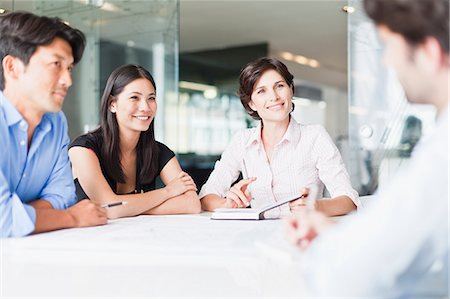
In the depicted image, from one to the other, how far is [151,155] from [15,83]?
106 centimetres

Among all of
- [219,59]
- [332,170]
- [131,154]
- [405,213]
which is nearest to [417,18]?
[405,213]

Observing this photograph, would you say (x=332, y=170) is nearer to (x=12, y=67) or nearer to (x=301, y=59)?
(x=12, y=67)

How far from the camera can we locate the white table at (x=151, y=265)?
1.41 m

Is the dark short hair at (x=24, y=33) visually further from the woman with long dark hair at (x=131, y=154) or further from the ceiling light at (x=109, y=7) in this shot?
the ceiling light at (x=109, y=7)

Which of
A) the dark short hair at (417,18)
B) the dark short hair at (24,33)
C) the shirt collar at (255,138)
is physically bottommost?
the shirt collar at (255,138)

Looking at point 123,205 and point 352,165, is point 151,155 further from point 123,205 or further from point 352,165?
point 352,165

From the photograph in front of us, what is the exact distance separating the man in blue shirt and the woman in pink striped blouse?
0.96 meters

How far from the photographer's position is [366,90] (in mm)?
4961

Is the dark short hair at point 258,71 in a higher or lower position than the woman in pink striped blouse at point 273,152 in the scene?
higher

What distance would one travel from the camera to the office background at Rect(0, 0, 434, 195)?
489cm

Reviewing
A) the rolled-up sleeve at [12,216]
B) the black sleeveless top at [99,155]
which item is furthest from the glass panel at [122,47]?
the rolled-up sleeve at [12,216]

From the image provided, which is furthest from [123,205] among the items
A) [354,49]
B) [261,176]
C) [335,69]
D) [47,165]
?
[335,69]

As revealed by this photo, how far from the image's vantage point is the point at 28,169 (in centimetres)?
192

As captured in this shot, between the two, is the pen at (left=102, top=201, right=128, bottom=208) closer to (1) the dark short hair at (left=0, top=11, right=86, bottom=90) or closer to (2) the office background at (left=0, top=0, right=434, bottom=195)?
(1) the dark short hair at (left=0, top=11, right=86, bottom=90)
